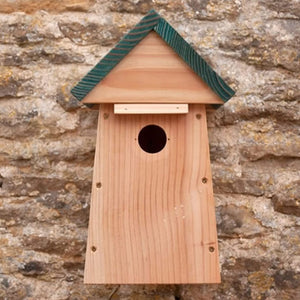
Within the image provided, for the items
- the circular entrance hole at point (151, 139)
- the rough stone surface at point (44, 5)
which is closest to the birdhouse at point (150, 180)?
the circular entrance hole at point (151, 139)

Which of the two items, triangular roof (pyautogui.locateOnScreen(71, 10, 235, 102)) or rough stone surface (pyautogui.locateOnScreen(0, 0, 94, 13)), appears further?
rough stone surface (pyautogui.locateOnScreen(0, 0, 94, 13))

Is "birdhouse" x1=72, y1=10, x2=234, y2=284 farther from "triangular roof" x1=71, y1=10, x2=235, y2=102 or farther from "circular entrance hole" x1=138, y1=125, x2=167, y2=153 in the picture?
"circular entrance hole" x1=138, y1=125, x2=167, y2=153

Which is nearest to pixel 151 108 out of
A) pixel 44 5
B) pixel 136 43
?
pixel 136 43

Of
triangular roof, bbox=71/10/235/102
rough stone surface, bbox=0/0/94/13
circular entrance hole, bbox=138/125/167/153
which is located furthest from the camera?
rough stone surface, bbox=0/0/94/13

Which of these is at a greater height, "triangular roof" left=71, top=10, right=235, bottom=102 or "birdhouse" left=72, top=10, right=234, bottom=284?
"triangular roof" left=71, top=10, right=235, bottom=102

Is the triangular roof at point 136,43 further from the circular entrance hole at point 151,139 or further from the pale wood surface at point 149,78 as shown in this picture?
the circular entrance hole at point 151,139

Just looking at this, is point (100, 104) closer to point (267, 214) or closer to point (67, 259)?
point (67, 259)

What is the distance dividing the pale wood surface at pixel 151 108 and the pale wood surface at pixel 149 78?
12mm

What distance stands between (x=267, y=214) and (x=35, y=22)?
1.12 meters

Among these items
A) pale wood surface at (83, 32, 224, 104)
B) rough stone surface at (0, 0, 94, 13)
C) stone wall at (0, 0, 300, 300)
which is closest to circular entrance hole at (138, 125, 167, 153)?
stone wall at (0, 0, 300, 300)

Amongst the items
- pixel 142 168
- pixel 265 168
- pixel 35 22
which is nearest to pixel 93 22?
pixel 35 22

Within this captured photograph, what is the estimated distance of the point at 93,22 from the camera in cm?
196

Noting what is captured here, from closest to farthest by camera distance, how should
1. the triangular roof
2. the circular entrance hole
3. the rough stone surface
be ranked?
the triangular roof, the circular entrance hole, the rough stone surface

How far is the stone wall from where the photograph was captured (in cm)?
188
